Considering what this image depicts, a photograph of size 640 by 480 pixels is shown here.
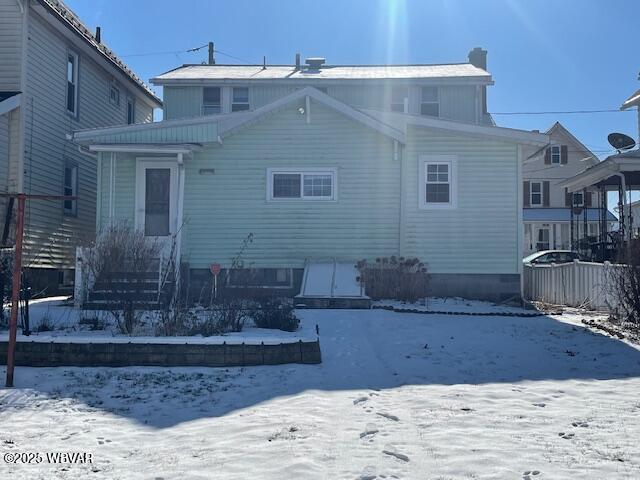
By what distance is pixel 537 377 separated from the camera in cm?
717

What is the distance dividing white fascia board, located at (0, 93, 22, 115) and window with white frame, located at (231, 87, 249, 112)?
23.4 feet

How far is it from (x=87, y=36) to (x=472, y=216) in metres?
12.6

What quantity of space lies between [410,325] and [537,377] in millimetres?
3130

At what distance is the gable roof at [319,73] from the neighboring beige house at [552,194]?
62.3ft

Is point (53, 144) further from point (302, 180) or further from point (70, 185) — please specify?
point (302, 180)

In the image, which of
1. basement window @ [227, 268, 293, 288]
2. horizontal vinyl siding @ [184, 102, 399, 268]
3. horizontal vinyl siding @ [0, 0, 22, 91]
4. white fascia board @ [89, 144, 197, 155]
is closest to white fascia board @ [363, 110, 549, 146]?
horizontal vinyl siding @ [184, 102, 399, 268]

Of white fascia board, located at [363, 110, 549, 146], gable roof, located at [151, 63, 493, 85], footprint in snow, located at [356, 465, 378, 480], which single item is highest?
gable roof, located at [151, 63, 493, 85]

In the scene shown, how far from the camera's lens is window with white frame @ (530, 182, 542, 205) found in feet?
134

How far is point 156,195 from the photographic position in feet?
48.0

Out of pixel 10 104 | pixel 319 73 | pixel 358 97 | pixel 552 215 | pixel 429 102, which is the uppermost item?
pixel 319 73

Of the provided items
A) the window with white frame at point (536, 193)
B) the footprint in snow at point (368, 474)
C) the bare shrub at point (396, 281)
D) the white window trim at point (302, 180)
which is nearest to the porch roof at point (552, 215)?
the window with white frame at point (536, 193)

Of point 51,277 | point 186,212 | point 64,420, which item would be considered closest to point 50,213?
point 51,277

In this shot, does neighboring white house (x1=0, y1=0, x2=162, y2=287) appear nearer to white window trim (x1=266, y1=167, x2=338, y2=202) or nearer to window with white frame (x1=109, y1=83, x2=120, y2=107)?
window with white frame (x1=109, y1=83, x2=120, y2=107)

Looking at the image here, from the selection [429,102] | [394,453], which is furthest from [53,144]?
[394,453]
